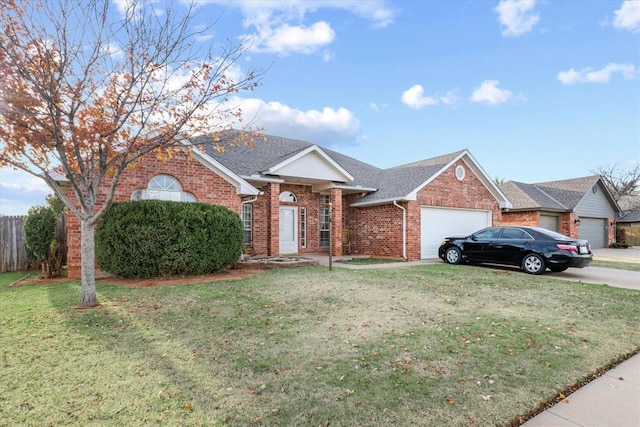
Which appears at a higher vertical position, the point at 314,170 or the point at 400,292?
the point at 314,170

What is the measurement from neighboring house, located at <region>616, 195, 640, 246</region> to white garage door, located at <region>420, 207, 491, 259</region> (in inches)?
846

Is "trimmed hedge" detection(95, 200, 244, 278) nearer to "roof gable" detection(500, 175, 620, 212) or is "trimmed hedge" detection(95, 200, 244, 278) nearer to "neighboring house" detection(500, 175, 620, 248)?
"neighboring house" detection(500, 175, 620, 248)

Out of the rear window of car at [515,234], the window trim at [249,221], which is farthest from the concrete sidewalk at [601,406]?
the window trim at [249,221]

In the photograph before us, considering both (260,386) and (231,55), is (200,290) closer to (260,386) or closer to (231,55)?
(260,386)

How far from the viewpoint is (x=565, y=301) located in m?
6.98

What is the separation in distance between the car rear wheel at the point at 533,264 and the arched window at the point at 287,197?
30.5ft

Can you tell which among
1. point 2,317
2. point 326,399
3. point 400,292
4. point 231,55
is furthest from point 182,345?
point 231,55

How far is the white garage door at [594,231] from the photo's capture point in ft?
80.8

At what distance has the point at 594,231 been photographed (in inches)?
1006

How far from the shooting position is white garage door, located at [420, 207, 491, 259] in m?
14.9

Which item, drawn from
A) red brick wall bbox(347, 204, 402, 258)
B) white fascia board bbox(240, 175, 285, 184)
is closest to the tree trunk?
white fascia board bbox(240, 175, 285, 184)

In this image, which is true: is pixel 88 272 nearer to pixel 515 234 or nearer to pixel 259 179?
pixel 259 179

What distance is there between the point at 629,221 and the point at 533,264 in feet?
110

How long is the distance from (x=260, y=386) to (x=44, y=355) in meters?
2.77
